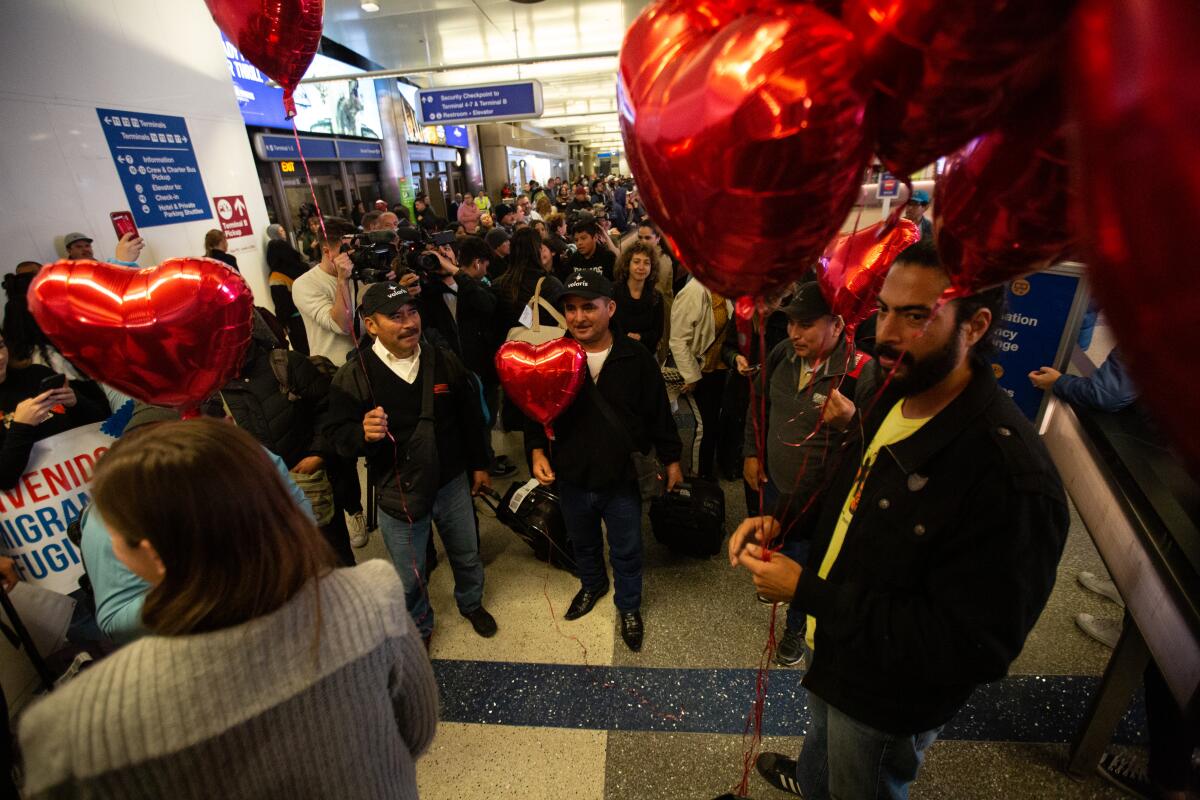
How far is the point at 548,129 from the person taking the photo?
26359 mm

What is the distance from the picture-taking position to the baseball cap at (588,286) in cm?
225

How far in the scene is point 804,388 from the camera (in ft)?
7.18

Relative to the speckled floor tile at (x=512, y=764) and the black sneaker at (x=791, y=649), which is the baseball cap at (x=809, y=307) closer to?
the black sneaker at (x=791, y=649)

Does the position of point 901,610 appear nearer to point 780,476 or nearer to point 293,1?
point 780,476

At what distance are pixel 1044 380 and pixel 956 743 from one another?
1969 mm

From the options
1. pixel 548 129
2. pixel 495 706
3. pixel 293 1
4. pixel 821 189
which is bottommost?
pixel 495 706

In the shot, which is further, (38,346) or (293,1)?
(38,346)

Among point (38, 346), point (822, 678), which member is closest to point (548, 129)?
point (38, 346)

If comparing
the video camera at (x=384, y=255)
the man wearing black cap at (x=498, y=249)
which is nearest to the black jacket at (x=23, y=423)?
the video camera at (x=384, y=255)

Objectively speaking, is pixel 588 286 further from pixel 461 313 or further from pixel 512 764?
pixel 512 764

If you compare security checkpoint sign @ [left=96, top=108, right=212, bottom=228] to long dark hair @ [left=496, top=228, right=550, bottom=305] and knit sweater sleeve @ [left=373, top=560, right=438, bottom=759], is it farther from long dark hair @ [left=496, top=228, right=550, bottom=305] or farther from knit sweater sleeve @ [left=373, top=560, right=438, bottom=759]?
knit sweater sleeve @ [left=373, top=560, right=438, bottom=759]

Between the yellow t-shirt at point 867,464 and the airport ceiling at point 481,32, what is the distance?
261 inches

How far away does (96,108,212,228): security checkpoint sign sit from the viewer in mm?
4559

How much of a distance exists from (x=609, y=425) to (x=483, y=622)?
4.05ft
